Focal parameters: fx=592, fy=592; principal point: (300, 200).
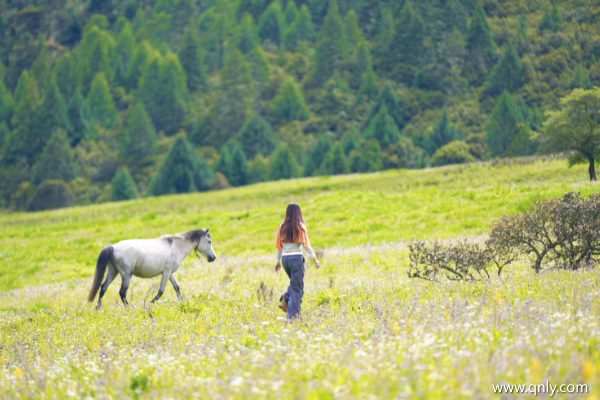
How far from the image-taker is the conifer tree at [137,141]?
145625mm

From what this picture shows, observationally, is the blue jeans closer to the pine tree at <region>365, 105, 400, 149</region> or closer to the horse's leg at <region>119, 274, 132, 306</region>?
the horse's leg at <region>119, 274, 132, 306</region>

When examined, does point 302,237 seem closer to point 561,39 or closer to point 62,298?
point 62,298

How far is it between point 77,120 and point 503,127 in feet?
396

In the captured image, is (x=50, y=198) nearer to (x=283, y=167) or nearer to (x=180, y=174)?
(x=180, y=174)

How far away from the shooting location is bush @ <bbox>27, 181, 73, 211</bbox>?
303 feet

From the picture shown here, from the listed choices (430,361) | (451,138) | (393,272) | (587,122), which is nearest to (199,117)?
(451,138)

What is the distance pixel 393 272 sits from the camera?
17031 mm

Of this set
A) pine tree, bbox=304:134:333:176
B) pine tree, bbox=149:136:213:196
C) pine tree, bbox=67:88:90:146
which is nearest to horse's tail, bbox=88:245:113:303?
pine tree, bbox=304:134:333:176

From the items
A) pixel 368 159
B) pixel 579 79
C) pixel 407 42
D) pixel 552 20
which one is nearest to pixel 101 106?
pixel 407 42

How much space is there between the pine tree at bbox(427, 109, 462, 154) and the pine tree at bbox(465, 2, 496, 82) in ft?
122

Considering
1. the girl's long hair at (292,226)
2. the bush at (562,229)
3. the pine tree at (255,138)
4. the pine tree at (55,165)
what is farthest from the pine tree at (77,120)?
the girl's long hair at (292,226)

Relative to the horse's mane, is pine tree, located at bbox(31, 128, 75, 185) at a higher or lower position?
higher

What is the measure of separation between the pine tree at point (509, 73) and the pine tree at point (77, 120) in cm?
10796

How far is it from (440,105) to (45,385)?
133m
